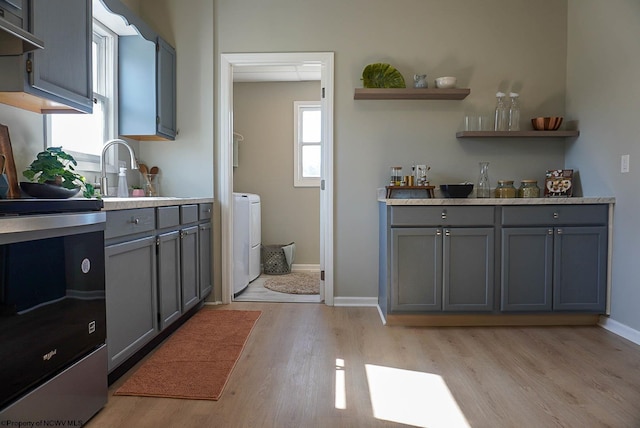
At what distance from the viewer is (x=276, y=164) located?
5398 mm

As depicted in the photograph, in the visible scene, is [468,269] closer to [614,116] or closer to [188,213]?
[614,116]

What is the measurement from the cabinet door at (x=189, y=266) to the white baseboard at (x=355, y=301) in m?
1.13

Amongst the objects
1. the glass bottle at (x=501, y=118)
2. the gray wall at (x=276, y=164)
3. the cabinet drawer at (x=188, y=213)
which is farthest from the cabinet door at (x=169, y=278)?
the gray wall at (x=276, y=164)

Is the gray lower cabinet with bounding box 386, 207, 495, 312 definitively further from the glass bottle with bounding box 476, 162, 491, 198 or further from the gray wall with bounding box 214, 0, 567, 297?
the gray wall with bounding box 214, 0, 567, 297

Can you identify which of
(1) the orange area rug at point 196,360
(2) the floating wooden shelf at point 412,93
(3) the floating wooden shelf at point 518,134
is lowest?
(1) the orange area rug at point 196,360

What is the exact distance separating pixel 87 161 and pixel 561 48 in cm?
363

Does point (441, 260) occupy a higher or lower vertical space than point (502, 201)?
lower

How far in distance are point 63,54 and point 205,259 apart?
69.1 inches

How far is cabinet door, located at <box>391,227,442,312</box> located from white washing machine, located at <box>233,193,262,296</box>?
156cm

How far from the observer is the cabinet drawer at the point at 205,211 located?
3209 mm

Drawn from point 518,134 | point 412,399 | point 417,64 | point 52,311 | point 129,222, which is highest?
point 417,64

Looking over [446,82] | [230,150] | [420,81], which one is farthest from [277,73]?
[446,82]

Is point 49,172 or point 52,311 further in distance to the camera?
point 49,172

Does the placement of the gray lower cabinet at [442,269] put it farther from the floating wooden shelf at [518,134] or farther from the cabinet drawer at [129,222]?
the cabinet drawer at [129,222]
